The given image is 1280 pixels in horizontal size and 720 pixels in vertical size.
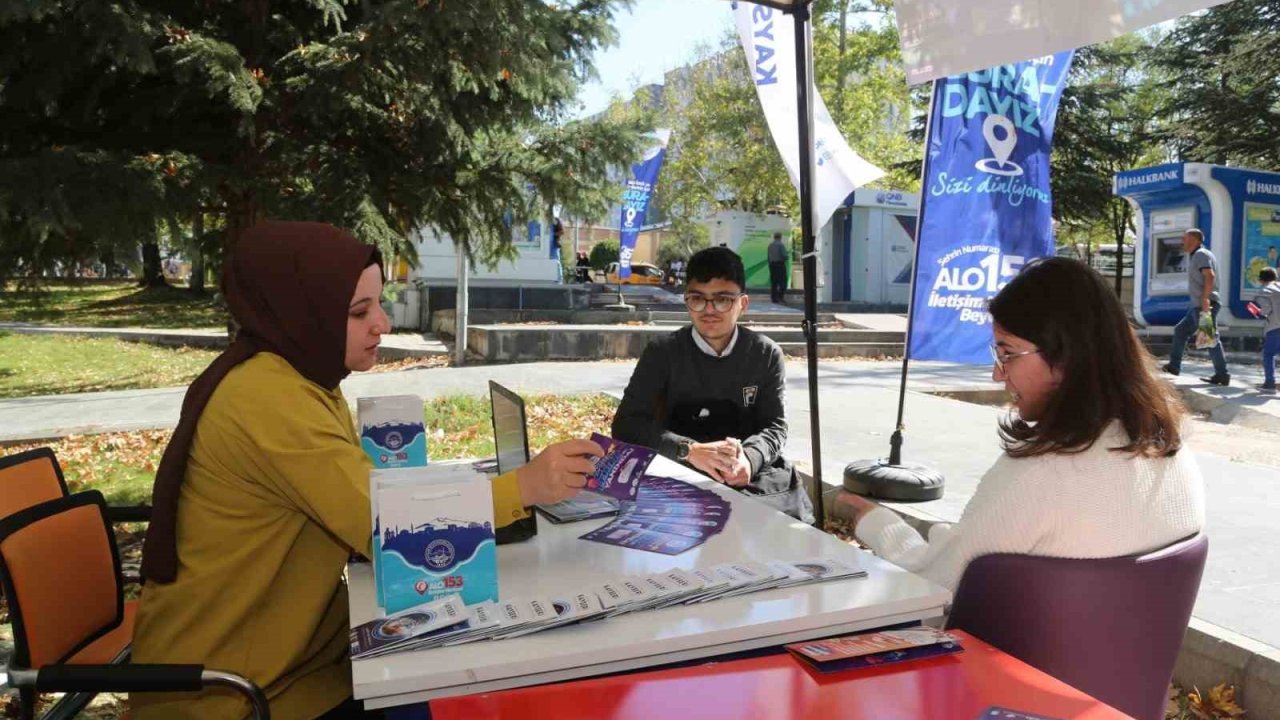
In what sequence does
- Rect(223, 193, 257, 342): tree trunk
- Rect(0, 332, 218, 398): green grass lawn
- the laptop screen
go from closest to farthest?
the laptop screen
Rect(223, 193, 257, 342): tree trunk
Rect(0, 332, 218, 398): green grass lawn

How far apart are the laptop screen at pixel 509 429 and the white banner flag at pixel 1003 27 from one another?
6.81 ft

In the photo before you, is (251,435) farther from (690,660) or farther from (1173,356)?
(1173,356)

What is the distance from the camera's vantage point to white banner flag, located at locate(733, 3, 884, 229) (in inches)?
160

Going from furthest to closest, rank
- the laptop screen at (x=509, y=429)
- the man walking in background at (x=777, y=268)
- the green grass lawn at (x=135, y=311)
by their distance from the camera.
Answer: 1. the man walking in background at (x=777, y=268)
2. the green grass lawn at (x=135, y=311)
3. the laptop screen at (x=509, y=429)

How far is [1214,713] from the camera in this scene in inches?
113

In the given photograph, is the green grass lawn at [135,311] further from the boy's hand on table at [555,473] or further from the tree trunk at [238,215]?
the boy's hand on table at [555,473]

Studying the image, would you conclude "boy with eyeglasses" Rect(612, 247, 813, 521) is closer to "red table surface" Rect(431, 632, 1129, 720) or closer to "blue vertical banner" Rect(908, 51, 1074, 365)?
"blue vertical banner" Rect(908, 51, 1074, 365)

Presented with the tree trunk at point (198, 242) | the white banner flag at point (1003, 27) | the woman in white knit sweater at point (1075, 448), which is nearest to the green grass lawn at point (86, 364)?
the tree trunk at point (198, 242)

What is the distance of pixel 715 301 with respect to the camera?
11.2 feet

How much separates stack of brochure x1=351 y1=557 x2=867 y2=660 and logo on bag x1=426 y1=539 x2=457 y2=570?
0.22ft

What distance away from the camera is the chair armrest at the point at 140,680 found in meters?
1.61

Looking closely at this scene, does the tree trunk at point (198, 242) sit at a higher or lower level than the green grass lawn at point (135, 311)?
higher

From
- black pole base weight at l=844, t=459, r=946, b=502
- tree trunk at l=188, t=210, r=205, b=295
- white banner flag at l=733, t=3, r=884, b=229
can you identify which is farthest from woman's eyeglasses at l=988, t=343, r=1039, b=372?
tree trunk at l=188, t=210, r=205, b=295

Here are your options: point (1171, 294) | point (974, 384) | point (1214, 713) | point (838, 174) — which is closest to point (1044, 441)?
point (1214, 713)
